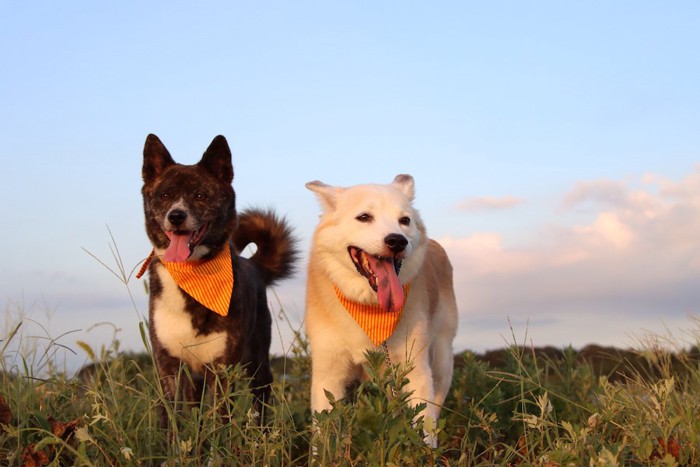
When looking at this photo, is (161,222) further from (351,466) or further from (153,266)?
(351,466)

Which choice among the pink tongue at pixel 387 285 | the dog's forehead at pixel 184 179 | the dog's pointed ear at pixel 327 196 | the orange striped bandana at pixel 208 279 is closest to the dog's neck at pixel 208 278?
the orange striped bandana at pixel 208 279

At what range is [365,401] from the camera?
360 centimetres

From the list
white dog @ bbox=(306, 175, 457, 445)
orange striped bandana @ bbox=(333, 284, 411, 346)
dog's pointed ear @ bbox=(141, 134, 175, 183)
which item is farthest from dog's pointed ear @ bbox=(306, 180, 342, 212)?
dog's pointed ear @ bbox=(141, 134, 175, 183)

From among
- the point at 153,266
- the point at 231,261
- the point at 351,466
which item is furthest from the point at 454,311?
the point at 351,466

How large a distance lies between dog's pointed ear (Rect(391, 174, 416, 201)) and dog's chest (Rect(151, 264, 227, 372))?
183 centimetres

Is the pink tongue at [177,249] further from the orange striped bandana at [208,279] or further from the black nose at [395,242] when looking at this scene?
the black nose at [395,242]

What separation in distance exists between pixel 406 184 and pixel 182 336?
216 centimetres

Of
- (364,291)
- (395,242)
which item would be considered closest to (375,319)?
(364,291)

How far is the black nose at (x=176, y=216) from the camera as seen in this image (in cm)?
600

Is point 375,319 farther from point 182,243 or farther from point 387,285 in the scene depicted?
point 182,243

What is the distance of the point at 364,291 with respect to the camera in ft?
19.2

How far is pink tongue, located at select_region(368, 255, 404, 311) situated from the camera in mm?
5590

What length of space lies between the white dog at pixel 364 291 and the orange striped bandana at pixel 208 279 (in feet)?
2.22

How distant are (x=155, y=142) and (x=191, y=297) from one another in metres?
1.47
